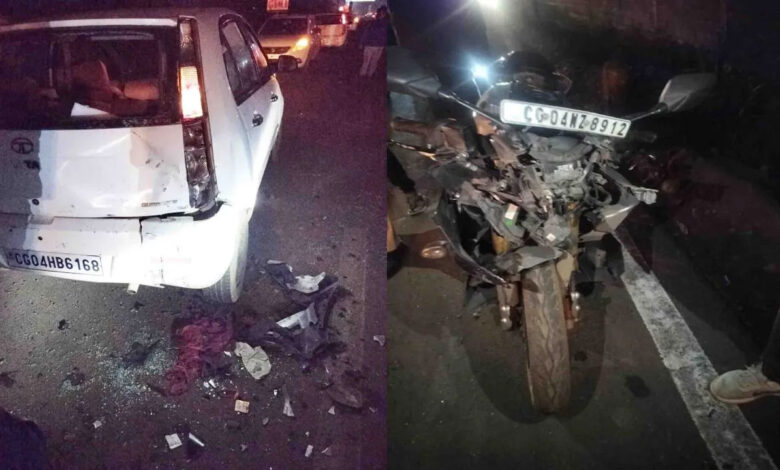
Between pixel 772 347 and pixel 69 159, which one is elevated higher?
pixel 69 159

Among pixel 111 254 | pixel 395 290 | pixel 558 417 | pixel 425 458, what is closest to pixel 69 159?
pixel 111 254

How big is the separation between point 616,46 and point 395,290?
Answer: 19.2 feet

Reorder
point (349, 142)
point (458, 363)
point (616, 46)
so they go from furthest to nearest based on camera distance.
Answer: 1. point (616, 46)
2. point (349, 142)
3. point (458, 363)

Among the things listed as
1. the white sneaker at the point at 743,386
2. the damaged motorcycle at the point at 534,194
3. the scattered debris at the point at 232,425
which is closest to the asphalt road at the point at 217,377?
the scattered debris at the point at 232,425

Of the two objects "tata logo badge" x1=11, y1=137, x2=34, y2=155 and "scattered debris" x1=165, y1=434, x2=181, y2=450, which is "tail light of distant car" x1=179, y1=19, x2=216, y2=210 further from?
"scattered debris" x1=165, y1=434, x2=181, y2=450

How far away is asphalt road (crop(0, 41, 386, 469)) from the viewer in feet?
10.1

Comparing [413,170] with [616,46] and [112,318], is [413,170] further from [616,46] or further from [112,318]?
[616,46]

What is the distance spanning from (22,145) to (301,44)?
6360 mm

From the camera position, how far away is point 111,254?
10.2 feet

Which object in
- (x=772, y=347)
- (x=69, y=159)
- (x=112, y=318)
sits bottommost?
(x=112, y=318)

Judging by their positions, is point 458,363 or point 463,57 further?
point 463,57

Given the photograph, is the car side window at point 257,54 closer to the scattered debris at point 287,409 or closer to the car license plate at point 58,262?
the car license plate at point 58,262

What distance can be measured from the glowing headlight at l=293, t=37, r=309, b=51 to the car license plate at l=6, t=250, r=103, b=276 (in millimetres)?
6410

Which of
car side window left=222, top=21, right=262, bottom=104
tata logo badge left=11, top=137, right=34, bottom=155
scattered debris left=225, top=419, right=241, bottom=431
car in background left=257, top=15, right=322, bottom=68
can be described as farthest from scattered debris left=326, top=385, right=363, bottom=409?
car in background left=257, top=15, right=322, bottom=68
